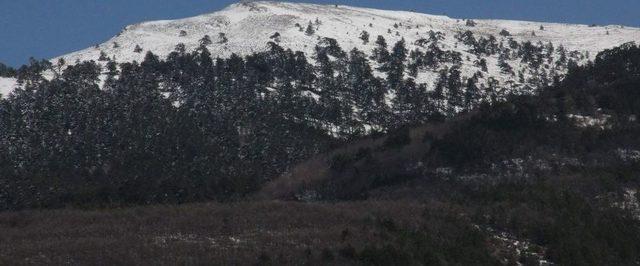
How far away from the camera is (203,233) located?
152 feet

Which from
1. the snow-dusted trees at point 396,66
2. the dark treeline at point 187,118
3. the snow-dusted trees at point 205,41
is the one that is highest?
the snow-dusted trees at point 205,41

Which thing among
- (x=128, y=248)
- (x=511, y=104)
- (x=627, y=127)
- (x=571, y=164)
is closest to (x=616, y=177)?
(x=571, y=164)

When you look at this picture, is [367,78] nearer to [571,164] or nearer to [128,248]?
[571,164]

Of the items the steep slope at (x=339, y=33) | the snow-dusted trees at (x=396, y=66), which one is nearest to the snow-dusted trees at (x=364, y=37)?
the steep slope at (x=339, y=33)

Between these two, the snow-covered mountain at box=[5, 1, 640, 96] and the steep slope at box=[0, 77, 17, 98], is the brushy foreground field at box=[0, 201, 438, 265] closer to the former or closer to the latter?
the steep slope at box=[0, 77, 17, 98]

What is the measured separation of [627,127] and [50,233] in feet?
140

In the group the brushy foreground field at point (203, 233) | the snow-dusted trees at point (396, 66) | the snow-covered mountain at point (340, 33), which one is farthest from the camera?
the snow-covered mountain at point (340, 33)

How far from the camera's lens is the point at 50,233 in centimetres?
4728

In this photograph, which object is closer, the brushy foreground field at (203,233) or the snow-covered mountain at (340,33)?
the brushy foreground field at (203,233)

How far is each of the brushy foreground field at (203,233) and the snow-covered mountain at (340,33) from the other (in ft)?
216

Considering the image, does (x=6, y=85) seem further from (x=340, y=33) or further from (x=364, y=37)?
(x=364, y=37)

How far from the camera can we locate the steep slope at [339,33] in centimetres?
12625

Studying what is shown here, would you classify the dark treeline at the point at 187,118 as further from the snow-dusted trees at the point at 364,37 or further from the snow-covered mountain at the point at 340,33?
the snow-dusted trees at the point at 364,37

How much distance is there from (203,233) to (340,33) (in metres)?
94.6
